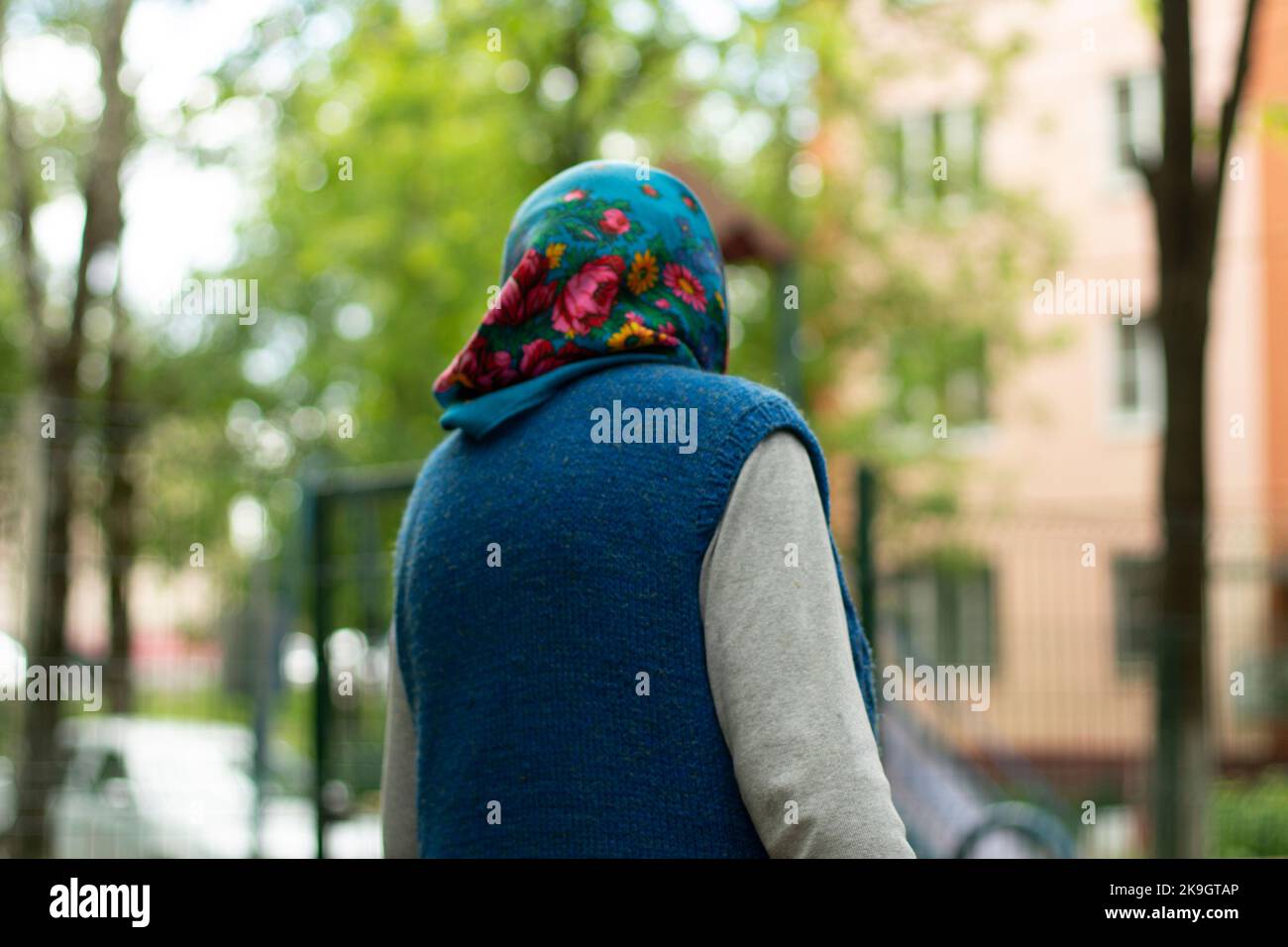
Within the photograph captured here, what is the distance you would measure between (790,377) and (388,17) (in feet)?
13.1

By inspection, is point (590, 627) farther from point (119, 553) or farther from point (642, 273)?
point (119, 553)

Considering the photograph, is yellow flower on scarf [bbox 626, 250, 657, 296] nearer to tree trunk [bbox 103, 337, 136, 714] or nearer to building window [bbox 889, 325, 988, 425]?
tree trunk [bbox 103, 337, 136, 714]

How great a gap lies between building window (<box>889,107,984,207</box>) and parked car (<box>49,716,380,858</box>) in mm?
11788

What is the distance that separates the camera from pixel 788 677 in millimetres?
1581

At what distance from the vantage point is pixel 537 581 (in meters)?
1.70

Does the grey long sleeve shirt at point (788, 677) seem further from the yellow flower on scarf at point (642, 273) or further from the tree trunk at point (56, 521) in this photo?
the tree trunk at point (56, 521)

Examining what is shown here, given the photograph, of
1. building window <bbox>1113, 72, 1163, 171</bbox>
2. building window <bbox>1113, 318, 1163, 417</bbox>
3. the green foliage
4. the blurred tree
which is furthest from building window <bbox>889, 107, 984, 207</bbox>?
the blurred tree

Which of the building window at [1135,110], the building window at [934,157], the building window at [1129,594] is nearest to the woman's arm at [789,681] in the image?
the building window at [1129,594]

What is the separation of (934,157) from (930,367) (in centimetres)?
228

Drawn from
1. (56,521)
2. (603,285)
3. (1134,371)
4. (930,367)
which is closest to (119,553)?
(56,521)

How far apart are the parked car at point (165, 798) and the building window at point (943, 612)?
4.34 m

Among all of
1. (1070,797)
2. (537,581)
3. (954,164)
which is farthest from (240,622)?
(954,164)

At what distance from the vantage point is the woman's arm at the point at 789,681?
1.56m

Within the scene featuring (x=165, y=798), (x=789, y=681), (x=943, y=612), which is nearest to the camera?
(x=789, y=681)
